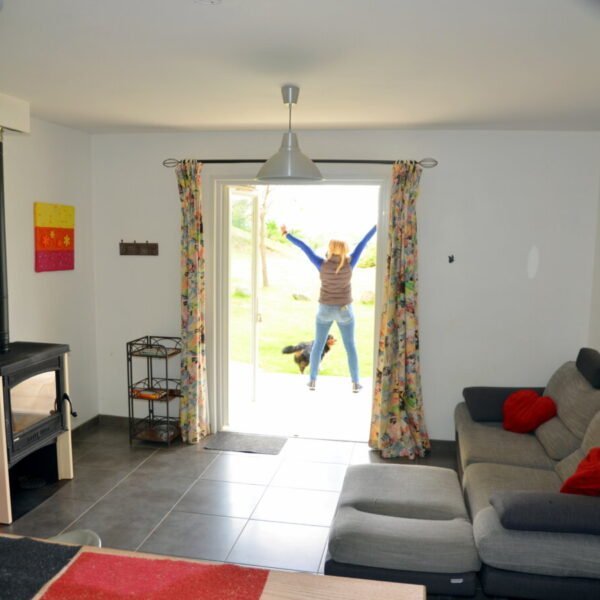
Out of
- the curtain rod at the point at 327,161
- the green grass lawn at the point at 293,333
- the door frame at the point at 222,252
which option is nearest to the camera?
the curtain rod at the point at 327,161

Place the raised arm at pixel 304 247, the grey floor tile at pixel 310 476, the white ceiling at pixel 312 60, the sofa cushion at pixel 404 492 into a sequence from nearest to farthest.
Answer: the white ceiling at pixel 312 60 < the sofa cushion at pixel 404 492 < the grey floor tile at pixel 310 476 < the raised arm at pixel 304 247

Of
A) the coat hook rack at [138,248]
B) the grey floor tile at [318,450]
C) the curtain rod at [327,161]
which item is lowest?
the grey floor tile at [318,450]

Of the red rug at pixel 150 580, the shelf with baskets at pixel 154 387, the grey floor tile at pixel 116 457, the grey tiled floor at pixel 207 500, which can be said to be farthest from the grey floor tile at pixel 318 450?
the red rug at pixel 150 580

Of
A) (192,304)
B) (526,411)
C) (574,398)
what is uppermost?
(192,304)

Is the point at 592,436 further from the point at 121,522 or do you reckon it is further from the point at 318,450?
the point at 121,522

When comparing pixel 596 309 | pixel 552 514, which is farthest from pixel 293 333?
pixel 552 514

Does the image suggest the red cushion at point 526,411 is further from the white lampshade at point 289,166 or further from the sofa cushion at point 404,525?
the white lampshade at point 289,166

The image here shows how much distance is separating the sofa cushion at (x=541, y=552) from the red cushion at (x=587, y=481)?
0.20 m

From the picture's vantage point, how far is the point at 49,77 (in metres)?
2.92

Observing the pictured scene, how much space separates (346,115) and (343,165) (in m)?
0.66

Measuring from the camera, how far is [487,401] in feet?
12.8

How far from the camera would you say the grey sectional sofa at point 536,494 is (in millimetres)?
2287

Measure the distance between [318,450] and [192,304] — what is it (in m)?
1.52

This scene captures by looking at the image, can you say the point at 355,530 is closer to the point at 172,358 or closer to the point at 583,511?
the point at 583,511
